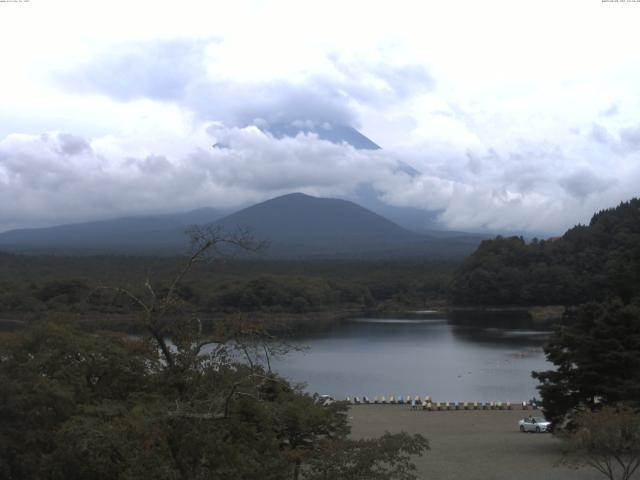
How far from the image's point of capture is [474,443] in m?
13.2

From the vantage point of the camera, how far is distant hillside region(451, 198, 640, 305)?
1971 inches

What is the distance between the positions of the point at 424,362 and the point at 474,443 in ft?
48.9

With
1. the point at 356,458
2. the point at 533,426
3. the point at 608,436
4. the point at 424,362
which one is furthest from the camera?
the point at 424,362

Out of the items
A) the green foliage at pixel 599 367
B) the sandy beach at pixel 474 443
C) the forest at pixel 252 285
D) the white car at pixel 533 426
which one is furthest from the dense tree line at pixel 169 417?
the forest at pixel 252 285

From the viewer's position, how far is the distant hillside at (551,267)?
50.1 m

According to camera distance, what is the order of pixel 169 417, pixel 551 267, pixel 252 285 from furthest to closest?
pixel 551 267
pixel 252 285
pixel 169 417

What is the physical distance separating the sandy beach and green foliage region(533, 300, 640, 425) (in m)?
0.94

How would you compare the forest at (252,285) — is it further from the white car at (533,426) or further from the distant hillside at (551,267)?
the white car at (533,426)

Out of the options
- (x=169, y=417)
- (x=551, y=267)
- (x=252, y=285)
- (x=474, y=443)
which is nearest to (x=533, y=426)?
(x=474, y=443)

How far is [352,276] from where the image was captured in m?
62.2

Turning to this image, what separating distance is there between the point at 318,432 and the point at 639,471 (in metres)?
4.44

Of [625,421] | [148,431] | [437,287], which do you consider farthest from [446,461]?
[437,287]

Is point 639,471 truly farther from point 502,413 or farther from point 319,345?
point 319,345

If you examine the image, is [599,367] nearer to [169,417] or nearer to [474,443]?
[474,443]
